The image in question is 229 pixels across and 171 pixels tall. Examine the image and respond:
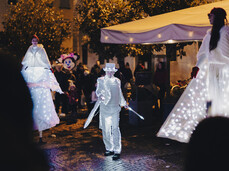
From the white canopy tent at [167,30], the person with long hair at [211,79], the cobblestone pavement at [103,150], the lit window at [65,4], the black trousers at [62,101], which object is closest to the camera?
the person with long hair at [211,79]

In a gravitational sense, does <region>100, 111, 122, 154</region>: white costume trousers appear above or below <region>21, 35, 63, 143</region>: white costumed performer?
below

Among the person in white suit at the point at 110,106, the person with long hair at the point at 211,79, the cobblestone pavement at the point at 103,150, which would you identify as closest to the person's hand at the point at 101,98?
the person in white suit at the point at 110,106

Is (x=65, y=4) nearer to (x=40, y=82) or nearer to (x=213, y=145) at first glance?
(x=40, y=82)

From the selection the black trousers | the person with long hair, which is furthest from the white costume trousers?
the black trousers

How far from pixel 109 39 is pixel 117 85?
213 cm

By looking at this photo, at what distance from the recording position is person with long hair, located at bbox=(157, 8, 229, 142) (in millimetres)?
4961

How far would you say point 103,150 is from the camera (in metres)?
7.35

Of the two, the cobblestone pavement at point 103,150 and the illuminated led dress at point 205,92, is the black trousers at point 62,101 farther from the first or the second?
the illuminated led dress at point 205,92

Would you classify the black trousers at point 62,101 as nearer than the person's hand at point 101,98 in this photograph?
No

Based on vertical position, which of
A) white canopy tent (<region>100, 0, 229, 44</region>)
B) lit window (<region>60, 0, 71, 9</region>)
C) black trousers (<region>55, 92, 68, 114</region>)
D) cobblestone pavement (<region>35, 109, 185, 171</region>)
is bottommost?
cobblestone pavement (<region>35, 109, 185, 171</region>)

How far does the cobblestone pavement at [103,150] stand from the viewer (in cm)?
618

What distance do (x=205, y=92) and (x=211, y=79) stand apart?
28 centimetres

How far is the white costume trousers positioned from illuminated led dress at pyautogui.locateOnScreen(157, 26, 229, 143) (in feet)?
3.68

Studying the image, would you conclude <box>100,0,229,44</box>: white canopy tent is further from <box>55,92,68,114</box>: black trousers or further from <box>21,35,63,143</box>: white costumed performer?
<box>55,92,68,114</box>: black trousers
